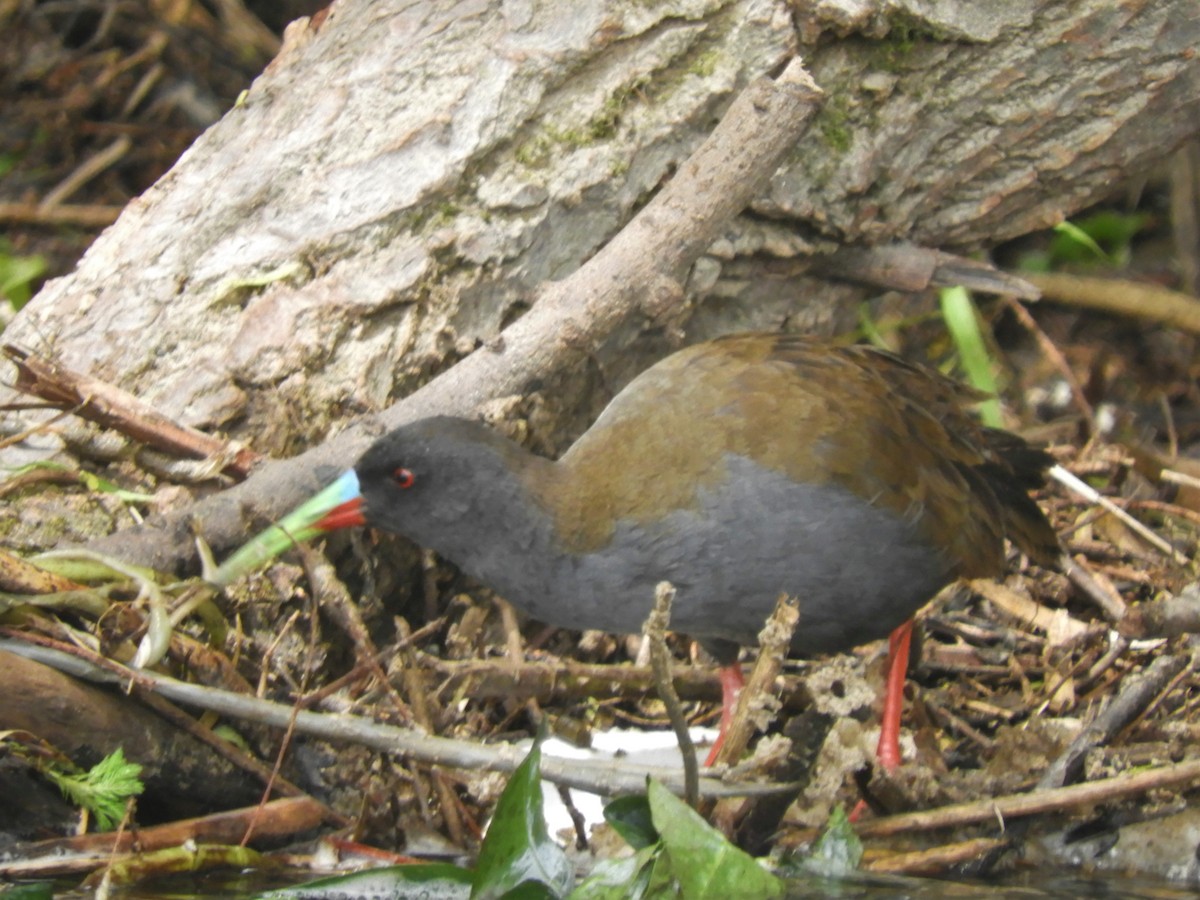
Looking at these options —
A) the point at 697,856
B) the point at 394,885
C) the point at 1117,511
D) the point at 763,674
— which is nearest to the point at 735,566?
the point at 763,674

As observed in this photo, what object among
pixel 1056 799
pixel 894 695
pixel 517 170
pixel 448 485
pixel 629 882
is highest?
pixel 517 170

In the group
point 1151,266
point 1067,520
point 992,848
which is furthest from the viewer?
point 1151,266

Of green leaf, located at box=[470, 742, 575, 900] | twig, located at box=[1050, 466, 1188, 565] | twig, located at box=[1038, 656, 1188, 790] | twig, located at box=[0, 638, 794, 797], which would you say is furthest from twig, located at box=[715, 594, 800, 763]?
twig, located at box=[1050, 466, 1188, 565]

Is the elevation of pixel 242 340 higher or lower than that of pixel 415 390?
higher

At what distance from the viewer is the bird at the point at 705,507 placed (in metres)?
3.31

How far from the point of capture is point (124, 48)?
22.9 ft

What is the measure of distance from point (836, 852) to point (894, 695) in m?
0.92

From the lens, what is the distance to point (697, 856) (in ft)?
8.43

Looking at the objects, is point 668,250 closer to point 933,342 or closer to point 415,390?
point 415,390

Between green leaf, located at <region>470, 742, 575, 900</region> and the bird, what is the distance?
2.47ft

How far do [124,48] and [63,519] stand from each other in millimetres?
4187

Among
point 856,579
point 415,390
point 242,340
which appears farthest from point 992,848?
point 242,340

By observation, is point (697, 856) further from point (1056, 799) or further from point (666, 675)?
point (1056, 799)

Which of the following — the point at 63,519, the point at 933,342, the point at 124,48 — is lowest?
the point at 933,342
